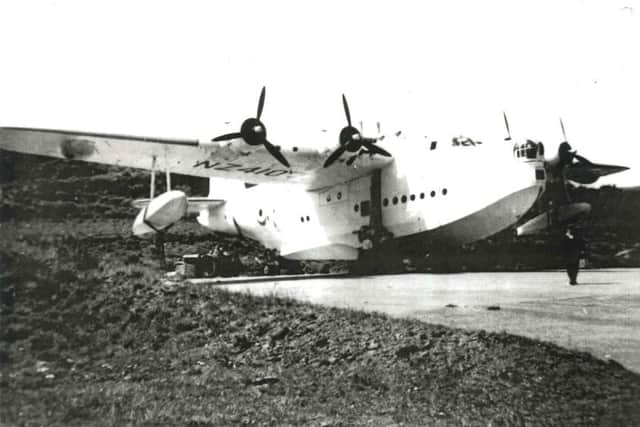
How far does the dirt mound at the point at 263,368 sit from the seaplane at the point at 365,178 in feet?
24.4

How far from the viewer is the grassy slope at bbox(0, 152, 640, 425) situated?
15.3 feet

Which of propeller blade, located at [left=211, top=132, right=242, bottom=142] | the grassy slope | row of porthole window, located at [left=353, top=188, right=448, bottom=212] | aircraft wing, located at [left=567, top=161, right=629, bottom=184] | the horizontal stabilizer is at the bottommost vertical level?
the grassy slope

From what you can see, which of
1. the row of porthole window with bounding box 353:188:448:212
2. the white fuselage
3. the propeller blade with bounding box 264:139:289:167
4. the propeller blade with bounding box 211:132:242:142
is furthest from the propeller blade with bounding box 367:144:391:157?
the propeller blade with bounding box 211:132:242:142

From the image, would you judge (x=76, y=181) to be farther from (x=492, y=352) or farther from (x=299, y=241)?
(x=492, y=352)

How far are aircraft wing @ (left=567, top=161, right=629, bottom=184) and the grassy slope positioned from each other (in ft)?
40.3

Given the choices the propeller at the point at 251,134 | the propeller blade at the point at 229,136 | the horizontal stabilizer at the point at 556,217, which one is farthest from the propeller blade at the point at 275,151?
the horizontal stabilizer at the point at 556,217

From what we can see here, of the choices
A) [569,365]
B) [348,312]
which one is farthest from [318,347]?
[569,365]

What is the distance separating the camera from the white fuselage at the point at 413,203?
1597 centimetres

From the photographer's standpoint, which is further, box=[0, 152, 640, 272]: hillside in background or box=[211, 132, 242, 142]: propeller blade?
box=[0, 152, 640, 272]: hillside in background

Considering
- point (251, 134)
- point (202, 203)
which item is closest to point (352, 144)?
point (251, 134)

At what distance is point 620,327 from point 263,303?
15.8ft

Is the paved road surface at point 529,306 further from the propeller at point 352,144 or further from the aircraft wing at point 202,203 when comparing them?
the aircraft wing at point 202,203

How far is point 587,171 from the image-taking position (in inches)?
741

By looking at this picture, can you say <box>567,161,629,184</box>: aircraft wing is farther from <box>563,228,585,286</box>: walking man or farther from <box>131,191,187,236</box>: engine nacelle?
<box>131,191,187,236</box>: engine nacelle
